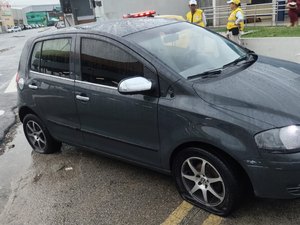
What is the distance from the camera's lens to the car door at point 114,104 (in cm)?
362

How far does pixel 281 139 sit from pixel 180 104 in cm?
91

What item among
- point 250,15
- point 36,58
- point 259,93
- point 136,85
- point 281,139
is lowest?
Answer: point 250,15

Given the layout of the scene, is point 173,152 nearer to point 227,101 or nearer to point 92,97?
point 227,101

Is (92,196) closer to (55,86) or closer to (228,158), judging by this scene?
(55,86)

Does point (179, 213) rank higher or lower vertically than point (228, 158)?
lower

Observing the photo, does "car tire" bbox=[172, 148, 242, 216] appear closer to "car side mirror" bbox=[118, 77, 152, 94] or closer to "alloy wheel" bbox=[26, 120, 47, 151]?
"car side mirror" bbox=[118, 77, 152, 94]

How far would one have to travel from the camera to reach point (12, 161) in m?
5.43

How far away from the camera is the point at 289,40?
30.6 feet

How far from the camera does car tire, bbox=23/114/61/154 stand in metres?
5.15

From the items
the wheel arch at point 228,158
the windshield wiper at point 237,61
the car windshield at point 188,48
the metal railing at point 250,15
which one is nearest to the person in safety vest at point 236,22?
the metal railing at point 250,15

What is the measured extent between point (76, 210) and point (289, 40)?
7.45m

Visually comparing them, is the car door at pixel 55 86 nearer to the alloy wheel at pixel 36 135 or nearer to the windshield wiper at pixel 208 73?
the alloy wheel at pixel 36 135

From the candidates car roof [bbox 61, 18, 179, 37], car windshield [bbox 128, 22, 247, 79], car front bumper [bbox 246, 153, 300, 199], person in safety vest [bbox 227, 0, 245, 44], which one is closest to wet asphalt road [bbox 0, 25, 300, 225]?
car front bumper [bbox 246, 153, 300, 199]

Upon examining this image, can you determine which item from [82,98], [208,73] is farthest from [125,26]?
[208,73]
